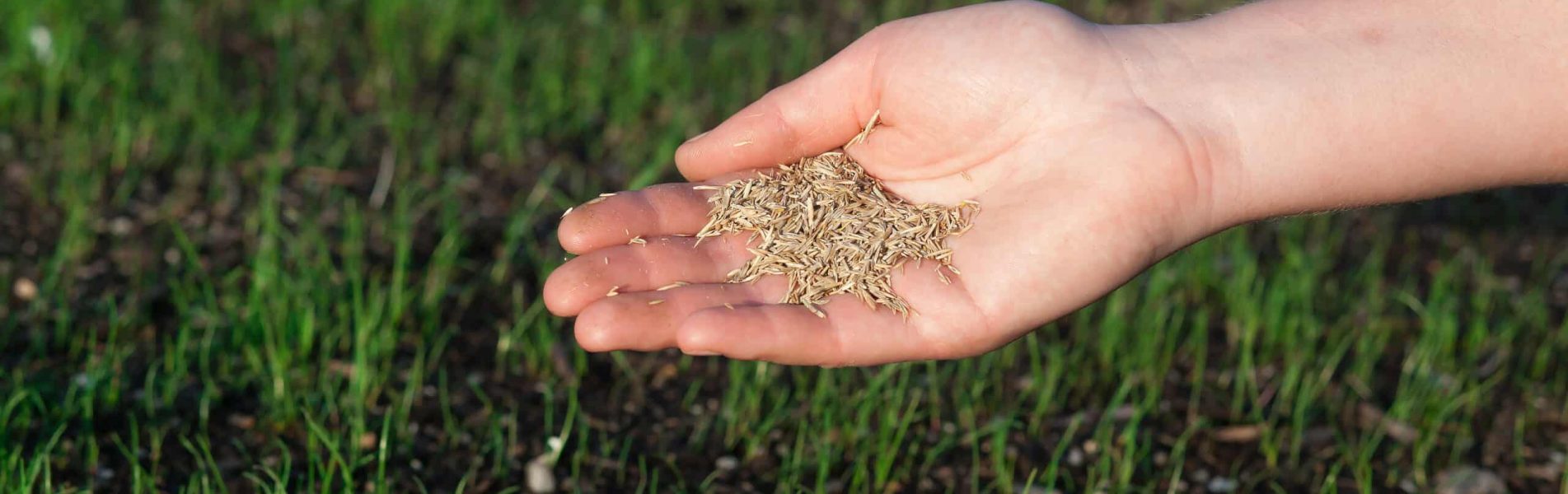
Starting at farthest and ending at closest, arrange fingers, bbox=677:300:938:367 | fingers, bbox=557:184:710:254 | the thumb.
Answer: the thumb, fingers, bbox=557:184:710:254, fingers, bbox=677:300:938:367

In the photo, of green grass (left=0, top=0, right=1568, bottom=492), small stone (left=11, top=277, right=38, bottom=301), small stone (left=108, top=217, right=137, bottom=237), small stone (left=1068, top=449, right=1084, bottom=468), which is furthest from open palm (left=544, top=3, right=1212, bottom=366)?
small stone (left=108, top=217, right=137, bottom=237)

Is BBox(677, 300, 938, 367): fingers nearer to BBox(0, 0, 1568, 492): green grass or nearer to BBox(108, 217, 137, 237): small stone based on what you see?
BBox(0, 0, 1568, 492): green grass

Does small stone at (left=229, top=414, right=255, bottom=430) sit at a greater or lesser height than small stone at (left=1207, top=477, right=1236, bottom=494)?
greater

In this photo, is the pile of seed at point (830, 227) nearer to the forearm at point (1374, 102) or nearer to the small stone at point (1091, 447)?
the forearm at point (1374, 102)

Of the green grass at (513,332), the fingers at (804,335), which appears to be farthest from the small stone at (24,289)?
the fingers at (804,335)

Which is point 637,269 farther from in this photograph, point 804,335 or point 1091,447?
point 1091,447

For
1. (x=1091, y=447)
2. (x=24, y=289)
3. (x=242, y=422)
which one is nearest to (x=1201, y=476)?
(x=1091, y=447)
